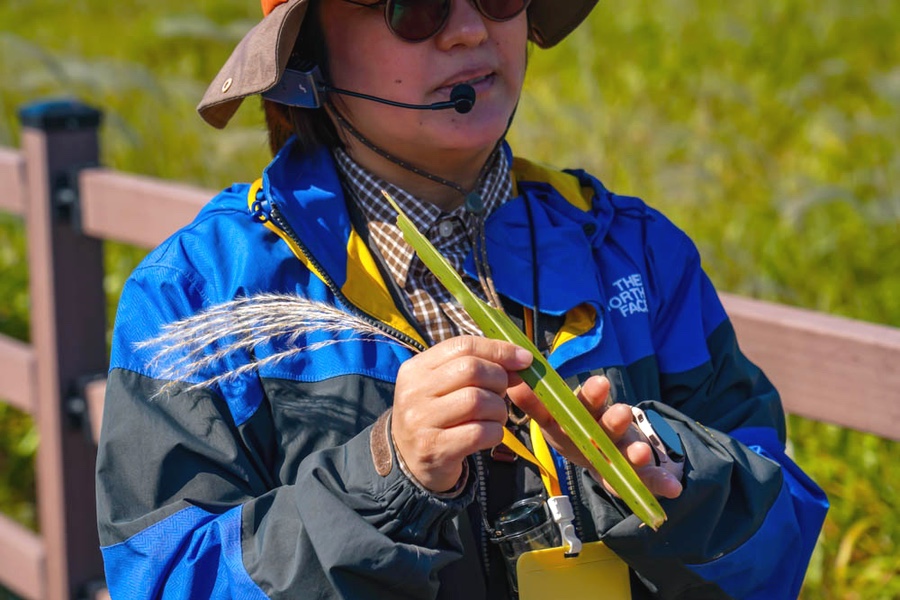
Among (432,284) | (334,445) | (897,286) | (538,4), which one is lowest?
(897,286)

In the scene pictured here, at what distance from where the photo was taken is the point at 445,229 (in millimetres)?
2145

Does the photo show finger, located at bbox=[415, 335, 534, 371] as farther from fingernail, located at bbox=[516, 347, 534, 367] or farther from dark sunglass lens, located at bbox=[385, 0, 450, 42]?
dark sunglass lens, located at bbox=[385, 0, 450, 42]

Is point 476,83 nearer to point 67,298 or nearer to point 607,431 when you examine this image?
point 607,431

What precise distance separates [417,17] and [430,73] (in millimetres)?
96

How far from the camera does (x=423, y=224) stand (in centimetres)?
214

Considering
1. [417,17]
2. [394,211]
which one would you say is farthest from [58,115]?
[417,17]

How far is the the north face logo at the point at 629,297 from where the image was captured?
2.10m

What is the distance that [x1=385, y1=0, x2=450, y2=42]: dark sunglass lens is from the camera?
2.00 metres

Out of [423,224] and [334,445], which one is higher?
[423,224]

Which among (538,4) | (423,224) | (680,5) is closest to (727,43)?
(680,5)

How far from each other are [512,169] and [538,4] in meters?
0.39

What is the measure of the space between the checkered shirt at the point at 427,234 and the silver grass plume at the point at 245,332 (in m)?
0.13

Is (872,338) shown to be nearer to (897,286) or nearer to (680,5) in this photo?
(897,286)

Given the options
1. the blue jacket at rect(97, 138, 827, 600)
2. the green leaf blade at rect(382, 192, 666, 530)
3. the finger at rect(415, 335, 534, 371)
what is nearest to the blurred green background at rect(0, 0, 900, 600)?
the blue jacket at rect(97, 138, 827, 600)
